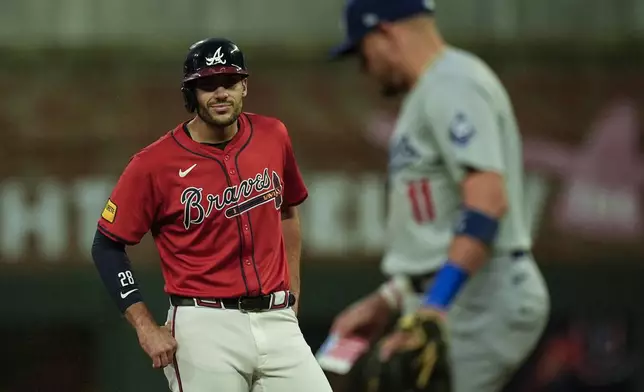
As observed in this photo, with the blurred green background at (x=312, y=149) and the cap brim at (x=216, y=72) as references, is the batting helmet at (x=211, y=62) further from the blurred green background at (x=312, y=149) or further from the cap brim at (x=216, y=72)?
the blurred green background at (x=312, y=149)

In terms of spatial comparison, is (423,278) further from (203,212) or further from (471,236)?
(203,212)

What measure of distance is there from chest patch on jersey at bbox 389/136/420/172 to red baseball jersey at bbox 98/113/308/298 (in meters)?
1.00

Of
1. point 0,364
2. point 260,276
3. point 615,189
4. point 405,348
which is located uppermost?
point 260,276

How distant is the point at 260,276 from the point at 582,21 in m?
4.96

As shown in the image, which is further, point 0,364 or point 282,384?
point 0,364

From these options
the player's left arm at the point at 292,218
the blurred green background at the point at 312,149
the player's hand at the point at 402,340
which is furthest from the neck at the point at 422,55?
the blurred green background at the point at 312,149

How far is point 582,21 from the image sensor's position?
24.7 ft

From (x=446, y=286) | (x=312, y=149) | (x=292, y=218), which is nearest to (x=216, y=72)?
(x=292, y=218)

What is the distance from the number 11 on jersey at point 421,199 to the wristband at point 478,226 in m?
0.25

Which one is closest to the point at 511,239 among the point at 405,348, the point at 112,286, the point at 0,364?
the point at 405,348

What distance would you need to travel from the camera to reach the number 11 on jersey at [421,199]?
3946 millimetres

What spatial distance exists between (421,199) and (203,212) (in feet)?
3.85

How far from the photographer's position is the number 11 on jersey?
12.9ft

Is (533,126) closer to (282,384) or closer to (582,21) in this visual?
(582,21)
